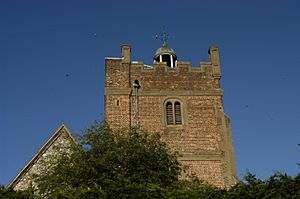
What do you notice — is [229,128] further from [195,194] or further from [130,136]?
[195,194]

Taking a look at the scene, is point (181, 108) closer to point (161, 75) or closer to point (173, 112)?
point (173, 112)

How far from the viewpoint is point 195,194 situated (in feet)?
54.7

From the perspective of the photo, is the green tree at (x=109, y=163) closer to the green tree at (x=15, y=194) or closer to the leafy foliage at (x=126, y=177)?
the leafy foliage at (x=126, y=177)

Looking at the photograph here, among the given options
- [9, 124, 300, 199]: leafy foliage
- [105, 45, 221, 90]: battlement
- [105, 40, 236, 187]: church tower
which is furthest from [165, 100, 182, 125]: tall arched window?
[9, 124, 300, 199]: leafy foliage

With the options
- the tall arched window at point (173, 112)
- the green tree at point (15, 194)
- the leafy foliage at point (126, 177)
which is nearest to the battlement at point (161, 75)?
the tall arched window at point (173, 112)

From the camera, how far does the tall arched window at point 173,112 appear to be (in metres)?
29.6

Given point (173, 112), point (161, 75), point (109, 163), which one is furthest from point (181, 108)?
point (109, 163)

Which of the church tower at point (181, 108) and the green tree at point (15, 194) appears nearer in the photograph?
the green tree at point (15, 194)

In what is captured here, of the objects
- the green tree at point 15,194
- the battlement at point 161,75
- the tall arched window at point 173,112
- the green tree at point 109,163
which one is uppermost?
the battlement at point 161,75

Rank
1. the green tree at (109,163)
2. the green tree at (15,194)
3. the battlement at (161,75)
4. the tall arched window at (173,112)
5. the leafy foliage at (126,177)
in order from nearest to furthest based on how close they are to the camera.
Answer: the leafy foliage at (126,177), the green tree at (15,194), the green tree at (109,163), the tall arched window at (173,112), the battlement at (161,75)

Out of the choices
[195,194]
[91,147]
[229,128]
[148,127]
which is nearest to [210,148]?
[229,128]

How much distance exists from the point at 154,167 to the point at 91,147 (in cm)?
285

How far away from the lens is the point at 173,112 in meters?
29.8

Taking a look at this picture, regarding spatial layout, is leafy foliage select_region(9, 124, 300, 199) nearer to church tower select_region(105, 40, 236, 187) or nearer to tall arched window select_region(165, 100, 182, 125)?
church tower select_region(105, 40, 236, 187)
